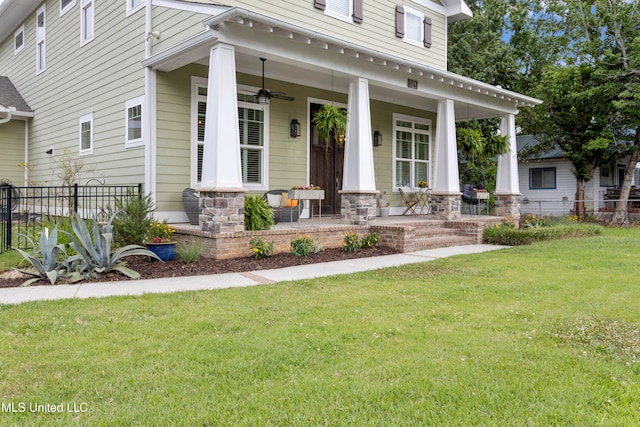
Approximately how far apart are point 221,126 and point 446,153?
5677 millimetres

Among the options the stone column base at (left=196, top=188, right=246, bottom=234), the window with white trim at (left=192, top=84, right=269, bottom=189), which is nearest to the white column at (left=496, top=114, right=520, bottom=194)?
the window with white trim at (left=192, top=84, right=269, bottom=189)

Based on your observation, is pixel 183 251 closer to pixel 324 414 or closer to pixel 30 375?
pixel 30 375

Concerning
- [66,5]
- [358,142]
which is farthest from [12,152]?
[358,142]

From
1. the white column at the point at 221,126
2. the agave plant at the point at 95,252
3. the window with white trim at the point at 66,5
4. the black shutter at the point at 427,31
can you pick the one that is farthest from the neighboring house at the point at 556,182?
the agave plant at the point at 95,252

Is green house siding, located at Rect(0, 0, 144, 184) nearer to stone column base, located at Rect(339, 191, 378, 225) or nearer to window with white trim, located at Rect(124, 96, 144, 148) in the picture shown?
window with white trim, located at Rect(124, 96, 144, 148)

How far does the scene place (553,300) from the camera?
4496 mm

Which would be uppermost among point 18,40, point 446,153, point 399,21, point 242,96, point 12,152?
point 18,40

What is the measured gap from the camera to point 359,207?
8.55 m

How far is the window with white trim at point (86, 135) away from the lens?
1008 cm

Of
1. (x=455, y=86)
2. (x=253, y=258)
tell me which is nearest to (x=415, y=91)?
(x=455, y=86)

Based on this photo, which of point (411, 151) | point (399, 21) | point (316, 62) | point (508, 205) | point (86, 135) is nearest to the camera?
point (316, 62)

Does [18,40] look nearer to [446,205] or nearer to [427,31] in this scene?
[427,31]

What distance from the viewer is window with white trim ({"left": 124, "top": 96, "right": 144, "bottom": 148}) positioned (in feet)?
27.2

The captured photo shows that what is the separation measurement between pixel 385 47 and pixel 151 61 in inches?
234
